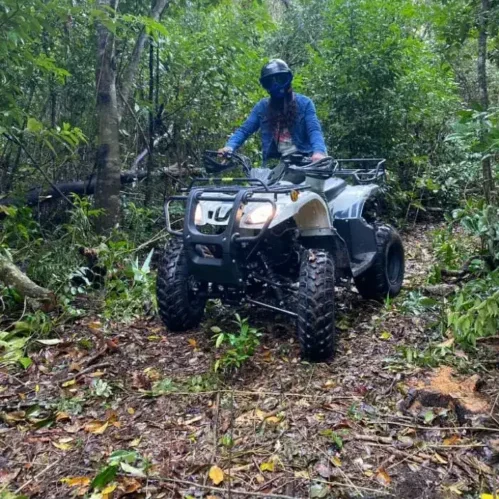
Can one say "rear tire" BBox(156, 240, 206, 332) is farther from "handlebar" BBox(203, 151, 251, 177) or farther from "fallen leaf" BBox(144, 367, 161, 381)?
"handlebar" BBox(203, 151, 251, 177)

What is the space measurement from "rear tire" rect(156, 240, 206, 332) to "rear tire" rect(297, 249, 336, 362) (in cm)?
84

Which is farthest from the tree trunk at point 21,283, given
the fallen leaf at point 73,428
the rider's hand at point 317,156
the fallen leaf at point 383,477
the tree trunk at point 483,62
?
the tree trunk at point 483,62

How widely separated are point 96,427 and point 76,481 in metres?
0.49

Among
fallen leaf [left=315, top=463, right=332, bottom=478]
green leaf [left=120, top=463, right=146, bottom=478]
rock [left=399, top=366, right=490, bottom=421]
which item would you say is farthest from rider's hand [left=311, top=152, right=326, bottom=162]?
green leaf [left=120, top=463, right=146, bottom=478]

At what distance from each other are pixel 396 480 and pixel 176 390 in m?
1.42

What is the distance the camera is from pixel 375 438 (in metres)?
2.68

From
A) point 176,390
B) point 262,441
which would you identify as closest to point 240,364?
point 176,390

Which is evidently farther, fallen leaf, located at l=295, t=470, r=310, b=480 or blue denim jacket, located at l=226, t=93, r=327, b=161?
blue denim jacket, located at l=226, t=93, r=327, b=161

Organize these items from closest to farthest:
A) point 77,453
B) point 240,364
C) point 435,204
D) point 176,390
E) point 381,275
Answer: point 77,453, point 176,390, point 240,364, point 381,275, point 435,204

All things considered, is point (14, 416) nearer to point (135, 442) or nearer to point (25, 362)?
point (25, 362)

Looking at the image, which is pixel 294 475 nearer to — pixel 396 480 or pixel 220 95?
pixel 396 480

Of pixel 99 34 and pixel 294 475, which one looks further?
pixel 99 34

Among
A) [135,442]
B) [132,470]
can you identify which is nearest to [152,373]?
[135,442]

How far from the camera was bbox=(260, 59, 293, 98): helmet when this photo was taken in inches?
175
